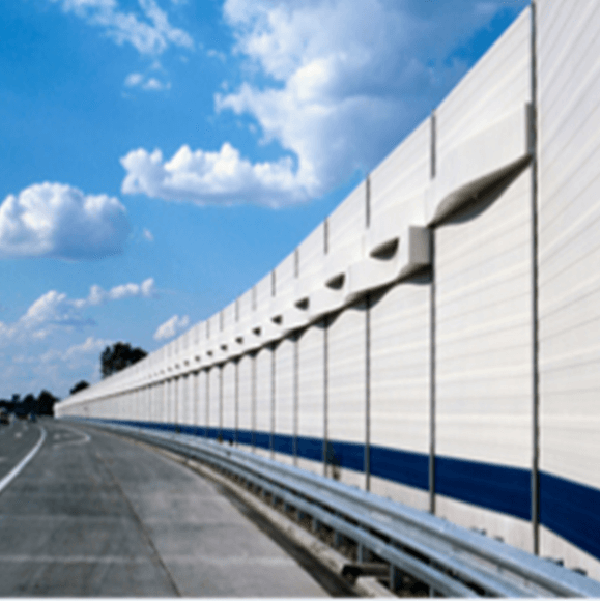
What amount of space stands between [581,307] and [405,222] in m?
5.58

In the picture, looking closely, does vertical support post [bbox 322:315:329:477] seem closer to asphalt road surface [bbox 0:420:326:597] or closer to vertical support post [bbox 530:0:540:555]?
asphalt road surface [bbox 0:420:326:597]

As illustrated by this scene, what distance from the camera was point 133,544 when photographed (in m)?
12.8

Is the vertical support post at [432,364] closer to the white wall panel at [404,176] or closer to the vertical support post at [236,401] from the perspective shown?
the white wall panel at [404,176]

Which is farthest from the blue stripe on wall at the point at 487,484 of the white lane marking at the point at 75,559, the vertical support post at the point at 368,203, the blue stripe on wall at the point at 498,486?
the vertical support post at the point at 368,203

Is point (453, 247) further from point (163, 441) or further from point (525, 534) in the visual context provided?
point (163, 441)


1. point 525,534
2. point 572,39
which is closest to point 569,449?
point 525,534

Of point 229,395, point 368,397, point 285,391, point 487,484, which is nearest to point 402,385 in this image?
point 368,397

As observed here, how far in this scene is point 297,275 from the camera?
2172cm

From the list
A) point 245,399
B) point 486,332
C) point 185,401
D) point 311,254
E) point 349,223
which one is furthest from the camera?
point 185,401

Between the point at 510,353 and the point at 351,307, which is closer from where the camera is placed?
the point at 510,353

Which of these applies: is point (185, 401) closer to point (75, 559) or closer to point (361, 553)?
point (75, 559)

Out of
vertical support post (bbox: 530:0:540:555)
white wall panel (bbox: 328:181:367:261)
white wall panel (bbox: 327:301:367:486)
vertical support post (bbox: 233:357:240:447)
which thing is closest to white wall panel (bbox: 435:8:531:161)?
vertical support post (bbox: 530:0:540:555)

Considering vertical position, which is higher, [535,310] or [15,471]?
[535,310]

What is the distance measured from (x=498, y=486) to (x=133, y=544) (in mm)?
5960
